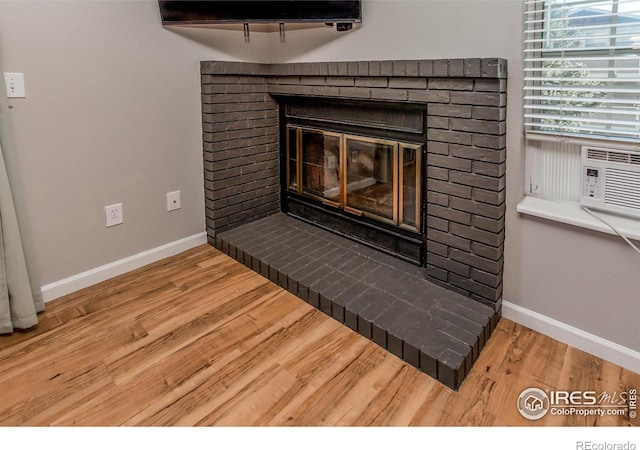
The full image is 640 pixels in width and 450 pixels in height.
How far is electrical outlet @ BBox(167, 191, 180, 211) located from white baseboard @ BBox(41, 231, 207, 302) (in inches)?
8.6

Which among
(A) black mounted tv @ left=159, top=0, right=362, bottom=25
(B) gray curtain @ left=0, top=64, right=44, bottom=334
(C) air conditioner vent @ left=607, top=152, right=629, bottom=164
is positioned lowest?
(B) gray curtain @ left=0, top=64, right=44, bottom=334

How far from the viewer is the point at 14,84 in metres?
1.94

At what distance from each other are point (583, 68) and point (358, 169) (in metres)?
1.24

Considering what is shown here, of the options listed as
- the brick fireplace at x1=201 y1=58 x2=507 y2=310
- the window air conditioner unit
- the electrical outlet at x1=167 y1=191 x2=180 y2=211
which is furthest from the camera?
the electrical outlet at x1=167 y1=191 x2=180 y2=211

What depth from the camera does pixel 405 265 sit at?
231cm

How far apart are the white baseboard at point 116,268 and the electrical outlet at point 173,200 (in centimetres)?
22

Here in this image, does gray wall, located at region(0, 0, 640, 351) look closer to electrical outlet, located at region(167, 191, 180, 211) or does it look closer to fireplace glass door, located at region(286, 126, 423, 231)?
electrical outlet, located at region(167, 191, 180, 211)

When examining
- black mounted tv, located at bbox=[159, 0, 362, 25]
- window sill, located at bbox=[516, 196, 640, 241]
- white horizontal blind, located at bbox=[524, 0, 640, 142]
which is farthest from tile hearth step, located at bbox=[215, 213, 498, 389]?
black mounted tv, located at bbox=[159, 0, 362, 25]

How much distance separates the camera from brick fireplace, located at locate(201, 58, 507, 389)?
1813 mm

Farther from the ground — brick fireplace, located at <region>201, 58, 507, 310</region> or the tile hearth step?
brick fireplace, located at <region>201, 58, 507, 310</region>

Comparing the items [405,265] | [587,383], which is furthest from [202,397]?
[587,383]

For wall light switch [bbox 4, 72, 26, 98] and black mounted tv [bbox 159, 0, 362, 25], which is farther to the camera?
black mounted tv [bbox 159, 0, 362, 25]

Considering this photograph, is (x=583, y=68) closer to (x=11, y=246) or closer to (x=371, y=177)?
(x=371, y=177)

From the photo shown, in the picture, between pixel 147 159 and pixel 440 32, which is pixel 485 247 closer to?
pixel 440 32
